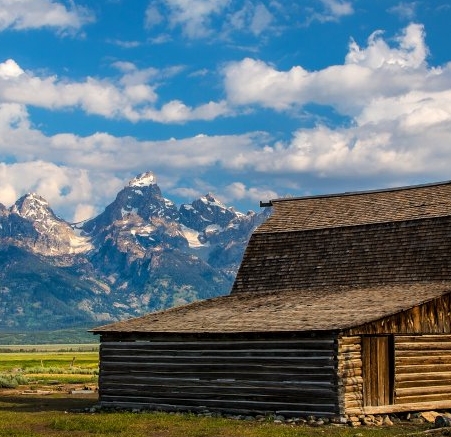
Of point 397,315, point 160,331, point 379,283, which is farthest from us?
point 379,283

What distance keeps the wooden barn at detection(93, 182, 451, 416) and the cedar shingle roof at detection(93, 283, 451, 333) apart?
0.07 m

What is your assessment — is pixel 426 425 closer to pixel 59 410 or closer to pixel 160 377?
pixel 160 377

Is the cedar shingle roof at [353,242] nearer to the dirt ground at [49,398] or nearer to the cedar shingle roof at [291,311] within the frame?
the cedar shingle roof at [291,311]

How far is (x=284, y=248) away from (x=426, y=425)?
53.1 feet

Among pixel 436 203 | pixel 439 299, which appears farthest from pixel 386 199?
pixel 439 299

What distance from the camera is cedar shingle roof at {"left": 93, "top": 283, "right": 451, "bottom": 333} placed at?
30016 millimetres

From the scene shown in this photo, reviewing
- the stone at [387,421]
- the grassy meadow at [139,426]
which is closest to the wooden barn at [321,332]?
the stone at [387,421]

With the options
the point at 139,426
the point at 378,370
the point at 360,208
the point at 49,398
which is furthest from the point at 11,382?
the point at 378,370

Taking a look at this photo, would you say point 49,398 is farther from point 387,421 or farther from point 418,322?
point 418,322

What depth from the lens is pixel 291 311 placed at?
3319 cm

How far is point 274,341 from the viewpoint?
1210 inches

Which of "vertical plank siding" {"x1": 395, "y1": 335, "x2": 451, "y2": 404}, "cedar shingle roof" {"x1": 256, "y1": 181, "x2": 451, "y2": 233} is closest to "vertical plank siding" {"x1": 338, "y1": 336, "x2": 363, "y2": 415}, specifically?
"vertical plank siding" {"x1": 395, "y1": 335, "x2": 451, "y2": 404}

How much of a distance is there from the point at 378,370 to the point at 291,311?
4.21 m

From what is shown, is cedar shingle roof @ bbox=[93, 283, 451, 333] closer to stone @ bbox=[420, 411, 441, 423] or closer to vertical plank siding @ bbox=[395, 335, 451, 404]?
vertical plank siding @ bbox=[395, 335, 451, 404]
